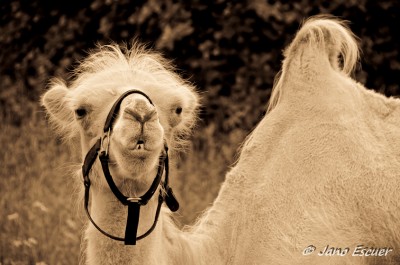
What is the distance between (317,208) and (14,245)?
265 centimetres

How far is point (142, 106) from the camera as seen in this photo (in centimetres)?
286

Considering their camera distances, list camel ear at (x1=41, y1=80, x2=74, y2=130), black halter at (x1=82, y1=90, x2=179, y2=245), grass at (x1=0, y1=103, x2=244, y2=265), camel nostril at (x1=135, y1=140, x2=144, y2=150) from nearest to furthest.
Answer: camel nostril at (x1=135, y1=140, x2=144, y2=150) → black halter at (x1=82, y1=90, x2=179, y2=245) → camel ear at (x1=41, y1=80, x2=74, y2=130) → grass at (x1=0, y1=103, x2=244, y2=265)

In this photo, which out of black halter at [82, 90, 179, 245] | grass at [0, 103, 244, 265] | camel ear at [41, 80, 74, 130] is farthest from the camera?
grass at [0, 103, 244, 265]

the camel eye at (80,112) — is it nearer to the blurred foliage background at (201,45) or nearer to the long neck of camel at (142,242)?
the long neck of camel at (142,242)

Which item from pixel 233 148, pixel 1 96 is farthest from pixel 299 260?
pixel 1 96

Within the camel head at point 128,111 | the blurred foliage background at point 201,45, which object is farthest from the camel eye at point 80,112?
the blurred foliage background at point 201,45

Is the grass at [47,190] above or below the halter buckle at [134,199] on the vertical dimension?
below

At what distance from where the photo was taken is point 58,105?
11.6ft

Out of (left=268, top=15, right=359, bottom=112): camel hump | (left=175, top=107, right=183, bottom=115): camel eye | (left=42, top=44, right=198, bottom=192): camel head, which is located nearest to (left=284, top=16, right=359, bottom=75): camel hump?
(left=268, top=15, right=359, bottom=112): camel hump

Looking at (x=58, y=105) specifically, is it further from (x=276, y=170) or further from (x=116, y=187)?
(x=276, y=170)

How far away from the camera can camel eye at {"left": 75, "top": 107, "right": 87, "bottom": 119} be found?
322 cm

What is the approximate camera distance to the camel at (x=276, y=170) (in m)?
3.10

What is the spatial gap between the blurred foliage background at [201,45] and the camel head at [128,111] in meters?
3.36

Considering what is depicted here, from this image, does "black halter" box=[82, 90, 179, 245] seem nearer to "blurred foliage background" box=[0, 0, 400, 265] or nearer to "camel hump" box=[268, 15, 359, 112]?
"camel hump" box=[268, 15, 359, 112]
